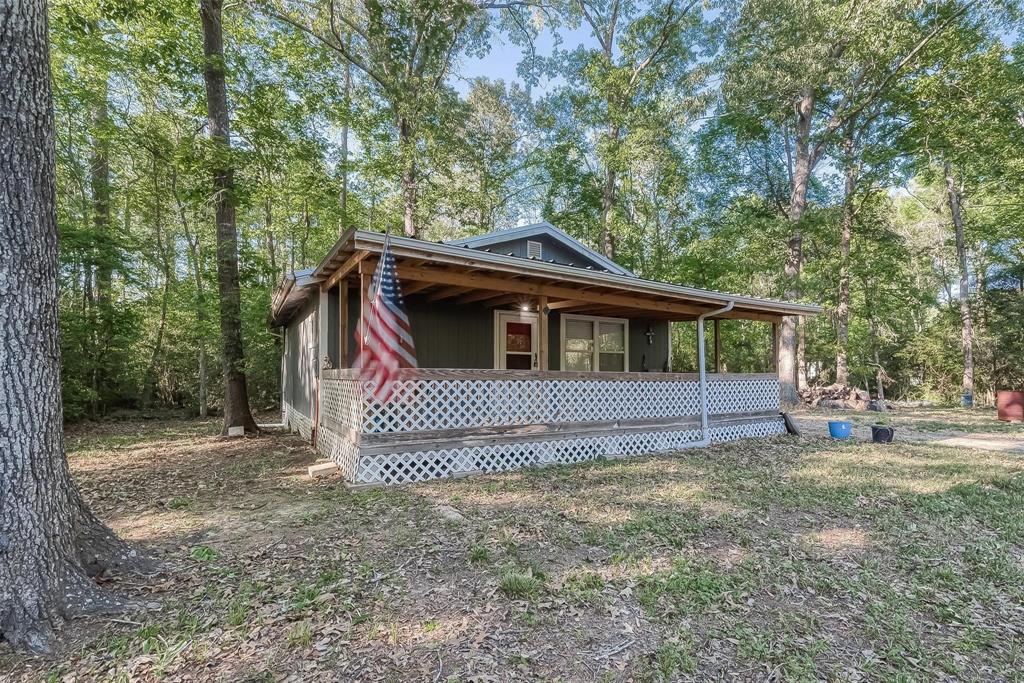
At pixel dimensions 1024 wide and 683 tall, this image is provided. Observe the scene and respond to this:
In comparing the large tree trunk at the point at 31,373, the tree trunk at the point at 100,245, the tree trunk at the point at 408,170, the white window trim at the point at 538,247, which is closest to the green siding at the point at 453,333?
the white window trim at the point at 538,247

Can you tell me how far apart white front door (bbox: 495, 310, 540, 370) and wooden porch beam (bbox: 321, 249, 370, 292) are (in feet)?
11.1

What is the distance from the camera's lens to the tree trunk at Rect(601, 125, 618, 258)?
663 inches

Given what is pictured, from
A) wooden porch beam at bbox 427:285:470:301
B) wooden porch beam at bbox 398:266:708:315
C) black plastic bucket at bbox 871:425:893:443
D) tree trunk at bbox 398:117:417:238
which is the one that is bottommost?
black plastic bucket at bbox 871:425:893:443

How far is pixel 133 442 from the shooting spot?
9.22 meters

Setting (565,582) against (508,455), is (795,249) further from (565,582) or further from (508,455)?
(565,582)

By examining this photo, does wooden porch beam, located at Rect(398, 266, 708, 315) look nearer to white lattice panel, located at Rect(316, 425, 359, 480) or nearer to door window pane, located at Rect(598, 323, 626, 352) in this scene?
white lattice panel, located at Rect(316, 425, 359, 480)

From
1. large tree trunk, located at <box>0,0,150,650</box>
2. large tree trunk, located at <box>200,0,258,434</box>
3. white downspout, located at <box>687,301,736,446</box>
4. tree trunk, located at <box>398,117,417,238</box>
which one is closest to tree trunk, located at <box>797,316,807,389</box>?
white downspout, located at <box>687,301,736,446</box>

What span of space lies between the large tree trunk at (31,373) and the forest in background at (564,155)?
24.3 ft

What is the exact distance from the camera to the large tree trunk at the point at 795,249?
50.0ft

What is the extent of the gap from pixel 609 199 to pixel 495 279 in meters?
12.4

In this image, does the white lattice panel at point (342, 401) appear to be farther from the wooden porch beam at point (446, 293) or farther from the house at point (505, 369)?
the wooden porch beam at point (446, 293)

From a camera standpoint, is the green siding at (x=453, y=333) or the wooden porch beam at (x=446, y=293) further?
the green siding at (x=453, y=333)

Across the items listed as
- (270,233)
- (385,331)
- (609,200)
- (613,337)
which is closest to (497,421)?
(385,331)

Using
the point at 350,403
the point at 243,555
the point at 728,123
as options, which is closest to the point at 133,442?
the point at 350,403
